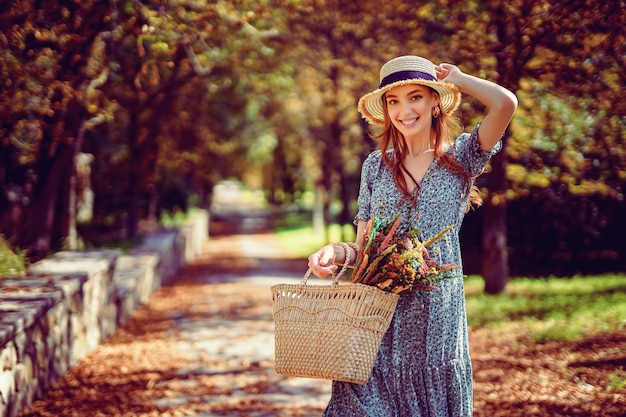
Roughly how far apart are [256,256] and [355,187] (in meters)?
6.70

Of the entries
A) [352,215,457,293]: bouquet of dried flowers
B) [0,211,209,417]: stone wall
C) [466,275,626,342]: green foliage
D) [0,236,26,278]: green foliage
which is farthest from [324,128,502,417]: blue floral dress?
[466,275,626,342]: green foliage

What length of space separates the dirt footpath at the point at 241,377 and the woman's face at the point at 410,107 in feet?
9.26

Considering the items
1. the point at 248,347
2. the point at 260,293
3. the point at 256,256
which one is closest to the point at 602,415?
the point at 248,347

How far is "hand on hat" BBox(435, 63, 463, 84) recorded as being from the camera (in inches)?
119

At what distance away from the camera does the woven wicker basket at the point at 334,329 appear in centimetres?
280

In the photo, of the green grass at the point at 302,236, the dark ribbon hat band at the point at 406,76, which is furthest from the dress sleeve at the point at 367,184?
the green grass at the point at 302,236

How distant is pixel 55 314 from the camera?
231 inches

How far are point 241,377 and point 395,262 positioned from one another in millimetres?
3999

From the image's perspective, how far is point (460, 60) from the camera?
344 inches

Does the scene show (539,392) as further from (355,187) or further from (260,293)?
(355,187)

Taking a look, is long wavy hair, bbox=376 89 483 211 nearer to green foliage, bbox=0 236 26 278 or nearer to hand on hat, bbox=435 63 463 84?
hand on hat, bbox=435 63 463 84

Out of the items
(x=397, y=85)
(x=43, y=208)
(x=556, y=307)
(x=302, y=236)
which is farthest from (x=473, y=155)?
(x=302, y=236)

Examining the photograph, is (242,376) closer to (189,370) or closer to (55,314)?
(189,370)

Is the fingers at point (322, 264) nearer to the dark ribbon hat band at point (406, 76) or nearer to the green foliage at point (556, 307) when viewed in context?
the dark ribbon hat band at point (406, 76)
